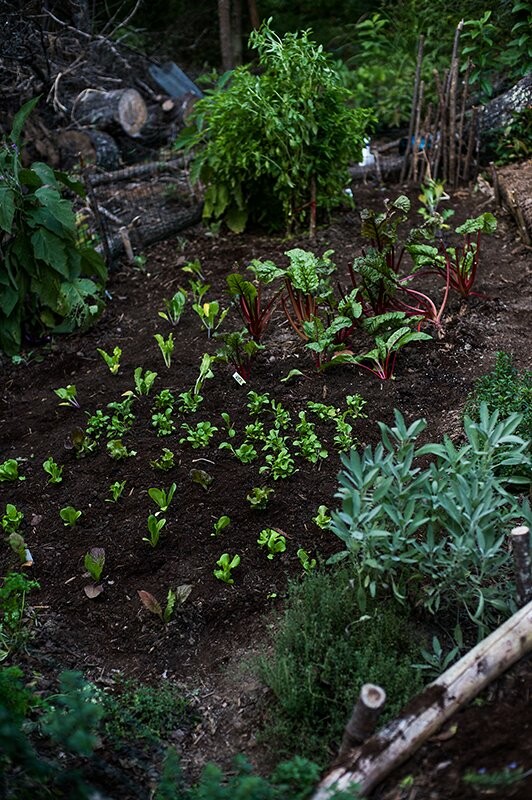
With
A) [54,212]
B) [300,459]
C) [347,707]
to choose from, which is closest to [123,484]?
[300,459]

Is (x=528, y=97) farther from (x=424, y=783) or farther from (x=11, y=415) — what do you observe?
(x=424, y=783)

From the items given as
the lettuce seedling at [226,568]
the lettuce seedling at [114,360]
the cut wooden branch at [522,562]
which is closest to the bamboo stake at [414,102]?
the lettuce seedling at [114,360]

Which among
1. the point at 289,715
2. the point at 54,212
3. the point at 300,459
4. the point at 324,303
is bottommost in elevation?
the point at 289,715

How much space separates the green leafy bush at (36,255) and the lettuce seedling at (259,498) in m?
2.25

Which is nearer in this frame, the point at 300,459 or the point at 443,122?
the point at 300,459

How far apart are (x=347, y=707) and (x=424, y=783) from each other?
0.50m

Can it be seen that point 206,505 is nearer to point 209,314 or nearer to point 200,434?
point 200,434

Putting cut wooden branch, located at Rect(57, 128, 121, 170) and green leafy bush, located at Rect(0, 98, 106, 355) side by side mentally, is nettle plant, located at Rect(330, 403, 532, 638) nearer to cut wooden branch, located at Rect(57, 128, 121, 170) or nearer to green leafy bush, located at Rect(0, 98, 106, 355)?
green leafy bush, located at Rect(0, 98, 106, 355)

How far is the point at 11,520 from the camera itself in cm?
399

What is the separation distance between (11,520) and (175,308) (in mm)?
1915

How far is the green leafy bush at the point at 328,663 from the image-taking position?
2.80m

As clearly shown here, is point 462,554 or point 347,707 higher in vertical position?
point 462,554

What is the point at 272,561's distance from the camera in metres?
3.64

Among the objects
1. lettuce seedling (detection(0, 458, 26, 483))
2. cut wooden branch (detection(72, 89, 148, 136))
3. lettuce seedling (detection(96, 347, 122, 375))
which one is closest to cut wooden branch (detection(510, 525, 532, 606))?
lettuce seedling (detection(0, 458, 26, 483))
